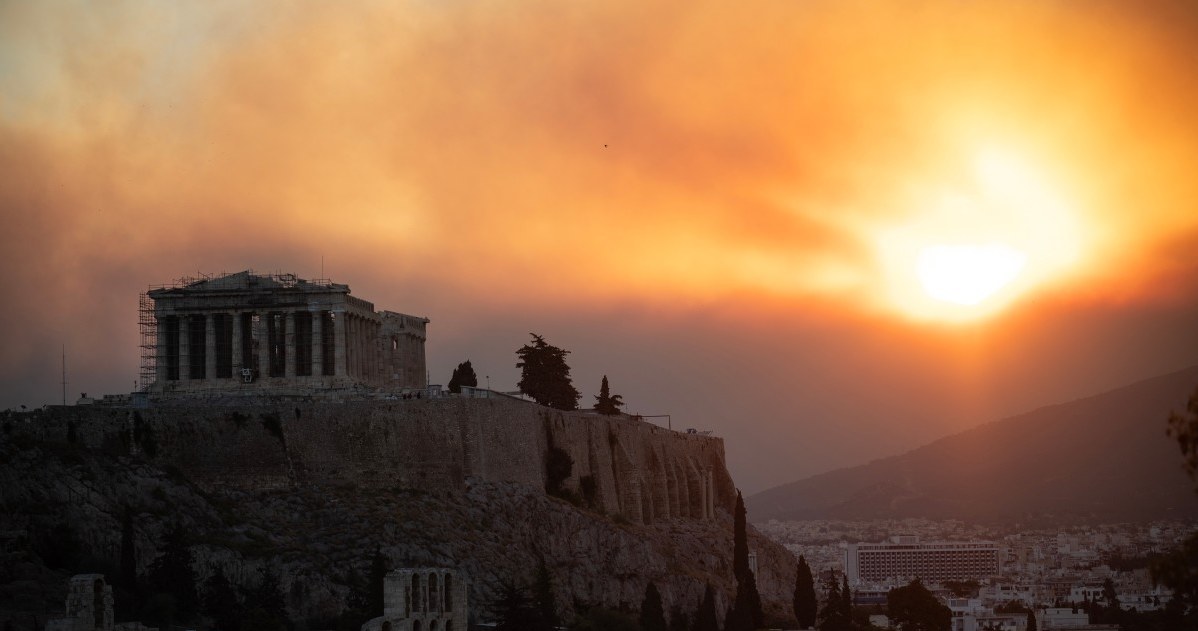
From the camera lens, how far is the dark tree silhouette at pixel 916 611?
106 metres

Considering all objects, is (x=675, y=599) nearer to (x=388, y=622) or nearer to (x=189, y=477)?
(x=189, y=477)

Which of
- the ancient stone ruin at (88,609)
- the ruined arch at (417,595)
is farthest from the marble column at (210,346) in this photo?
the ancient stone ruin at (88,609)

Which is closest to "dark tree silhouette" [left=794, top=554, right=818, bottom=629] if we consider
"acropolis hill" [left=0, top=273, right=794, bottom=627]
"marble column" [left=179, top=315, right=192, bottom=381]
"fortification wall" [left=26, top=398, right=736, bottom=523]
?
"acropolis hill" [left=0, top=273, right=794, bottom=627]

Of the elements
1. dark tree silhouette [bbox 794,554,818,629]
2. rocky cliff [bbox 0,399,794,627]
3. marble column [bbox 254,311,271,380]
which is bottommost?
dark tree silhouette [bbox 794,554,818,629]

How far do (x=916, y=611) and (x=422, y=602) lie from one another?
1848 inches

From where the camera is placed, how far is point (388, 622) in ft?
205

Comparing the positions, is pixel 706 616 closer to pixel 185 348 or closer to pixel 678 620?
pixel 678 620

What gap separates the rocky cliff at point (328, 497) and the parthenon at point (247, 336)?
5.99 metres

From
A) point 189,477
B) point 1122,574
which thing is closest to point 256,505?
point 189,477

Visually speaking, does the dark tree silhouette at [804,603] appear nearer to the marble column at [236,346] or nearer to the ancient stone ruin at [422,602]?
the marble column at [236,346]

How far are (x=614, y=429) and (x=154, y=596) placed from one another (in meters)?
40.2

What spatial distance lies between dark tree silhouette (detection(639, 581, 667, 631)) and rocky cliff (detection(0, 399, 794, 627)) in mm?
1627

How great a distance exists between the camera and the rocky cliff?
243 feet

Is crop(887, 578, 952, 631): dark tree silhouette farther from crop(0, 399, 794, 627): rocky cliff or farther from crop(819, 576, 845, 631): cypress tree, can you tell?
crop(0, 399, 794, 627): rocky cliff
